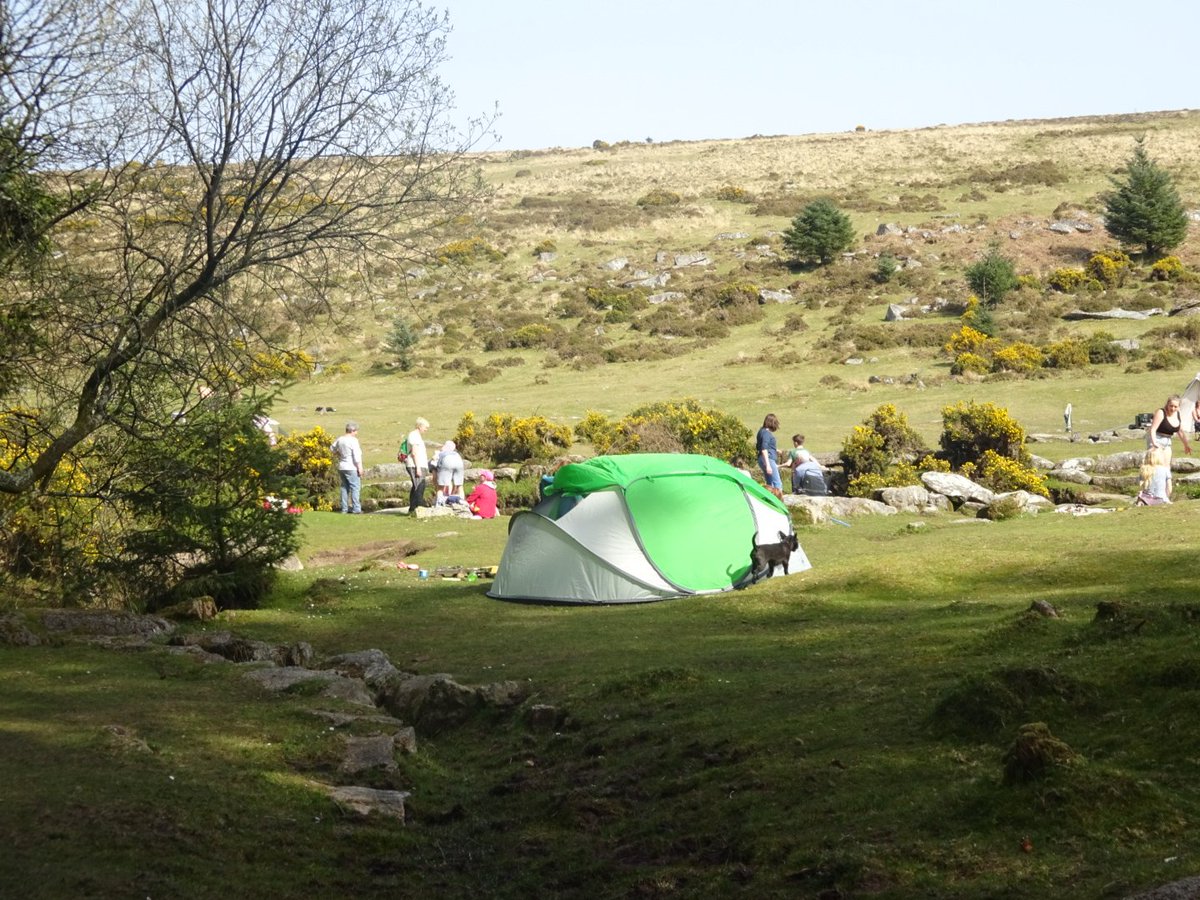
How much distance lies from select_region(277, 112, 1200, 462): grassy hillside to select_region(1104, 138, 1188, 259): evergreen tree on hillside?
120 cm

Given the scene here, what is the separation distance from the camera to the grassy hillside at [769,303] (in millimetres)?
37750

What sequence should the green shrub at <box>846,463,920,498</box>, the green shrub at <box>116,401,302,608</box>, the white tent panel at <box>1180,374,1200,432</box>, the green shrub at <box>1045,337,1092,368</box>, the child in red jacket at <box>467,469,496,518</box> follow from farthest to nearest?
the green shrub at <box>1045,337,1092,368</box> < the green shrub at <box>846,463,920,498</box> < the child in red jacket at <box>467,469,496,518</box> < the white tent panel at <box>1180,374,1200,432</box> < the green shrub at <box>116,401,302,608</box>

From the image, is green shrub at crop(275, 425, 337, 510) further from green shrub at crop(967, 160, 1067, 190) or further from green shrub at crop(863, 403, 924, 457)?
green shrub at crop(967, 160, 1067, 190)

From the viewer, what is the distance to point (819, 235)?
5834 centimetres

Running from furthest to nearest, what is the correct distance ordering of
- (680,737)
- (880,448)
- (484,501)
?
(880,448)
(484,501)
(680,737)

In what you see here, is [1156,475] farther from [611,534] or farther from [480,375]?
[480,375]

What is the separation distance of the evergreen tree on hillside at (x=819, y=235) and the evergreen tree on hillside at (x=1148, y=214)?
35.7 ft

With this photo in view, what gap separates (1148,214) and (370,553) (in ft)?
138

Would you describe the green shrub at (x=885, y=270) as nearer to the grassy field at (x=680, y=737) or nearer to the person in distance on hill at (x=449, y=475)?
the person in distance on hill at (x=449, y=475)

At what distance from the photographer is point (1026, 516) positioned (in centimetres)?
2152

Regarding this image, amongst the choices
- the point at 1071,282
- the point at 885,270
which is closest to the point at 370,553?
the point at 1071,282

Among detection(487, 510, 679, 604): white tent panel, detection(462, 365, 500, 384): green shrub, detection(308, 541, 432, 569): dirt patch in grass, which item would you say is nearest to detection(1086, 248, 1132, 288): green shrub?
detection(462, 365, 500, 384): green shrub

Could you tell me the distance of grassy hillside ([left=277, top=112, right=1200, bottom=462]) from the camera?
124 ft

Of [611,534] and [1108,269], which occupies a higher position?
[1108,269]
